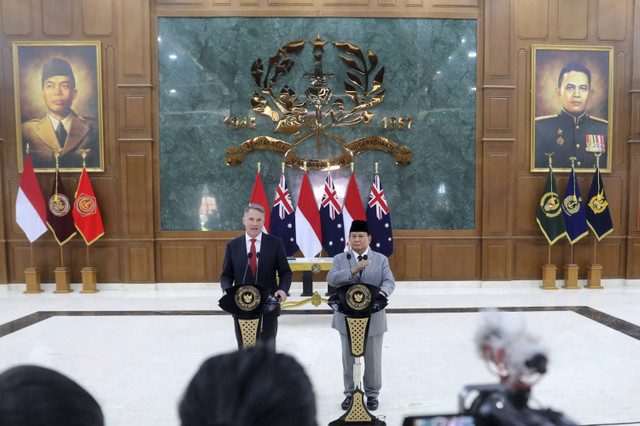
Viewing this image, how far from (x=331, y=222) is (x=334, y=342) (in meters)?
2.89

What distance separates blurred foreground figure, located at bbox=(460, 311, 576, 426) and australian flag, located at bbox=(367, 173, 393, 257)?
6.59 meters

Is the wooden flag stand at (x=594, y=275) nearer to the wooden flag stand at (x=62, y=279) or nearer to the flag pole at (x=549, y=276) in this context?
the flag pole at (x=549, y=276)

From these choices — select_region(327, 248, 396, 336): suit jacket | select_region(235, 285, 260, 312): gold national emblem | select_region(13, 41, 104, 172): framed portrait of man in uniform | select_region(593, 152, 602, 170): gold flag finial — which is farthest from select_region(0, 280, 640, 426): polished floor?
select_region(13, 41, 104, 172): framed portrait of man in uniform

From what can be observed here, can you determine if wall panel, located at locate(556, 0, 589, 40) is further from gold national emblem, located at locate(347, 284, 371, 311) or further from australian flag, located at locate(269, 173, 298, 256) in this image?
gold national emblem, located at locate(347, 284, 371, 311)

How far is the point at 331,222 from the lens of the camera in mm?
7539

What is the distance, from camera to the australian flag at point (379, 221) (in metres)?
7.54

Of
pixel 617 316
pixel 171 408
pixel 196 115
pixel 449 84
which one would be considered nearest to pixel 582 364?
pixel 617 316

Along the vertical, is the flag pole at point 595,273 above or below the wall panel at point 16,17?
below

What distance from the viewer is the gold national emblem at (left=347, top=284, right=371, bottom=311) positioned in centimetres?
290

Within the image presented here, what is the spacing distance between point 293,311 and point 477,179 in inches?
160

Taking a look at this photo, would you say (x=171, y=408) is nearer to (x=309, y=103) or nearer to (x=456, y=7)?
(x=309, y=103)

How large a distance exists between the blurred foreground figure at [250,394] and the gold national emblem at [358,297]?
7.58ft

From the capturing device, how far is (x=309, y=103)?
793 centimetres

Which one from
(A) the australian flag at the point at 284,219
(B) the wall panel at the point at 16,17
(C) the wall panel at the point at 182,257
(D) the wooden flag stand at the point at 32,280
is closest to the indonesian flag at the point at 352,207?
(A) the australian flag at the point at 284,219
